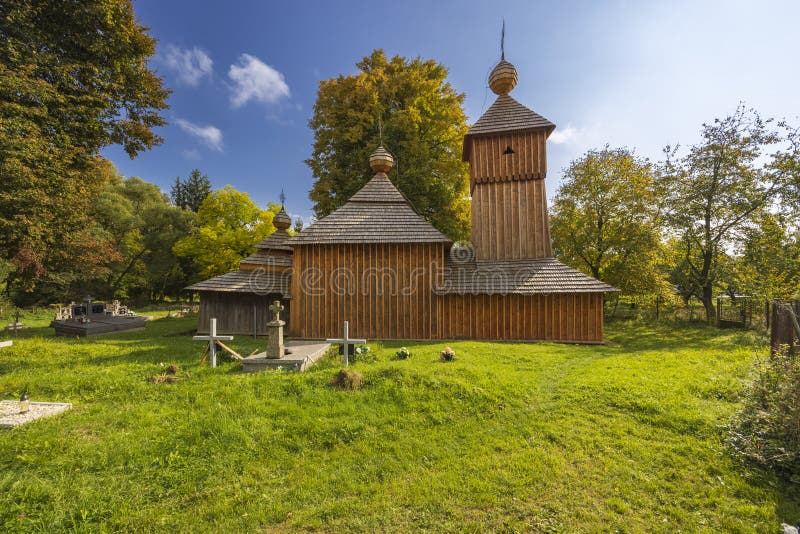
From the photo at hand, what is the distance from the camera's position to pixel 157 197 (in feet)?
110

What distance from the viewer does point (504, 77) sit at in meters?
13.8

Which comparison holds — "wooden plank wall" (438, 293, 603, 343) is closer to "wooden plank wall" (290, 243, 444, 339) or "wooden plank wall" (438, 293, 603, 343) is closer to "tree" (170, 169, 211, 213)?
"wooden plank wall" (290, 243, 444, 339)

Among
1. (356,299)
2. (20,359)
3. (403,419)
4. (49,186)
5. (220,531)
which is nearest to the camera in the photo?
(220,531)

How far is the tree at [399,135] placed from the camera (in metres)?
16.8

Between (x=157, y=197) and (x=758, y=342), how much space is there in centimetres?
4814

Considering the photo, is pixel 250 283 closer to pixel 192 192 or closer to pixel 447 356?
pixel 447 356

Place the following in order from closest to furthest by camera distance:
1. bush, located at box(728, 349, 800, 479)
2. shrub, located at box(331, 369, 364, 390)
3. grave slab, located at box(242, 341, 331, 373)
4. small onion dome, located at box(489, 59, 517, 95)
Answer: bush, located at box(728, 349, 800, 479) → shrub, located at box(331, 369, 364, 390) → grave slab, located at box(242, 341, 331, 373) → small onion dome, located at box(489, 59, 517, 95)

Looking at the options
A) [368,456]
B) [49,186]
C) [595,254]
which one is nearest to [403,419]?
[368,456]

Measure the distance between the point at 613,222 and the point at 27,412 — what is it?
959 inches

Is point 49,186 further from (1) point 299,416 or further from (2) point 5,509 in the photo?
(1) point 299,416

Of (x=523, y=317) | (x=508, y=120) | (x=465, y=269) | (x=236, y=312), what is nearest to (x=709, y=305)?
(x=523, y=317)

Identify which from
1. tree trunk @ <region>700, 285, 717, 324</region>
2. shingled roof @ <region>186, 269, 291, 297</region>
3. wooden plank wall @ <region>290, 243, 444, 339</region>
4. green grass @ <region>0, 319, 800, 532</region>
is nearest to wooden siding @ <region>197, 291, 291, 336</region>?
shingled roof @ <region>186, 269, 291, 297</region>

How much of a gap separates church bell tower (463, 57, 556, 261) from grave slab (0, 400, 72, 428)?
1278cm

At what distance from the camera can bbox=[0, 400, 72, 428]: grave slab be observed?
4.74m
